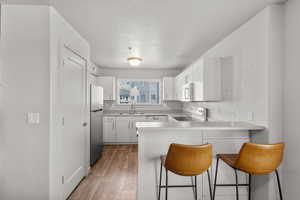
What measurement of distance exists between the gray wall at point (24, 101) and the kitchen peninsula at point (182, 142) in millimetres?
1122

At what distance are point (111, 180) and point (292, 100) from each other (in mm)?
2794

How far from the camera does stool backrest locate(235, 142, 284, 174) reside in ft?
5.63

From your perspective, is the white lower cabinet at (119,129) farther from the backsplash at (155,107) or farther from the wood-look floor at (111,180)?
the wood-look floor at (111,180)

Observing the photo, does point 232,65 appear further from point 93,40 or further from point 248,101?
point 93,40

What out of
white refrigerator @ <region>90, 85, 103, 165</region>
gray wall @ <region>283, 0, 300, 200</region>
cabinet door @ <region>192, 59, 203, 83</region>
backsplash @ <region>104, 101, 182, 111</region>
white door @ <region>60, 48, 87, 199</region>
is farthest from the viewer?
backsplash @ <region>104, 101, 182, 111</region>

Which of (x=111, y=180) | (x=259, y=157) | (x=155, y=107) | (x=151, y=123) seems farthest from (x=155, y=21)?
(x=155, y=107)

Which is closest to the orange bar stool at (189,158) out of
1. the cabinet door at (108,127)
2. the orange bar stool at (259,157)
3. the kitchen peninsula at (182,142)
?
the orange bar stool at (259,157)

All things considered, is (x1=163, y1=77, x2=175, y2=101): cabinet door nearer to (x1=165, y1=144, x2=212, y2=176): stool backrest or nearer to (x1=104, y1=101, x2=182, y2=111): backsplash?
(x1=104, y1=101, x2=182, y2=111): backsplash

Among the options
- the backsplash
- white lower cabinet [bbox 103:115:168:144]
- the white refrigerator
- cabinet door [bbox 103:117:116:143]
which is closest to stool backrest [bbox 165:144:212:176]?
the white refrigerator

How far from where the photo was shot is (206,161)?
68.4 inches

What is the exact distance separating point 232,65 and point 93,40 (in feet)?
7.82

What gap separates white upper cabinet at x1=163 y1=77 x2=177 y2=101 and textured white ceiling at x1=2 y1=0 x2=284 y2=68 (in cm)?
210

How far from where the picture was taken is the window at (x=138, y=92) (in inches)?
246

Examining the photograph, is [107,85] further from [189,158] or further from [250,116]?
[189,158]
